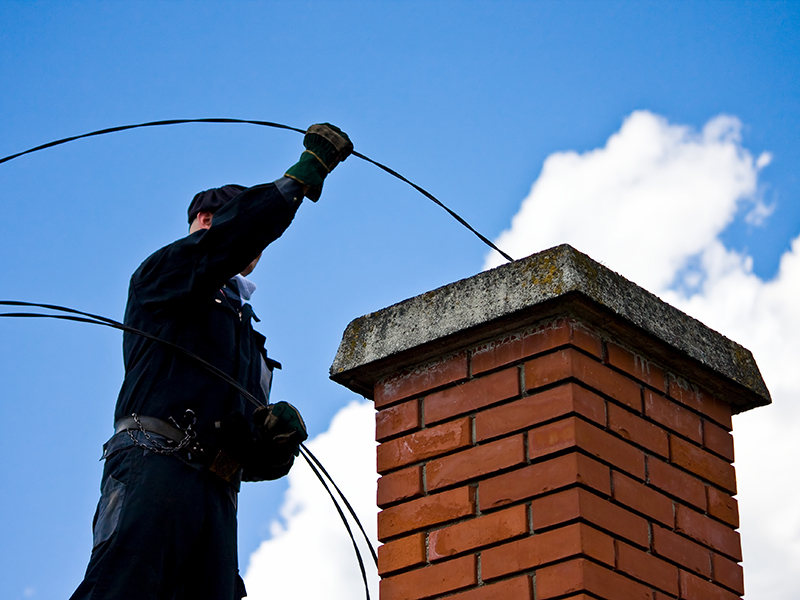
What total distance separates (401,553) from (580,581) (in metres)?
0.54

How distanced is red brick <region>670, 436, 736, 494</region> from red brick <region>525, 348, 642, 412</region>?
17 cm

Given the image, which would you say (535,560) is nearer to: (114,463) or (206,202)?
(114,463)

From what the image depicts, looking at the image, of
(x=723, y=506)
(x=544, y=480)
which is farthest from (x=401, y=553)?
(x=723, y=506)

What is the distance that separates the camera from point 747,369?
2996 millimetres

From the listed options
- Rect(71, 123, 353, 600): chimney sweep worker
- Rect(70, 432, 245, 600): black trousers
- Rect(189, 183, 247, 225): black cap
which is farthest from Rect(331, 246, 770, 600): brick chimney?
Rect(189, 183, 247, 225): black cap

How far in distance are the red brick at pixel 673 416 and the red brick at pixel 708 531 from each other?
0.70 feet

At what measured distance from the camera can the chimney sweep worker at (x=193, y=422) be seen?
281 centimetres

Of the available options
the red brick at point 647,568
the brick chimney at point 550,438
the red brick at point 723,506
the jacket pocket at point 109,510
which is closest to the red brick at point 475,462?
the brick chimney at point 550,438

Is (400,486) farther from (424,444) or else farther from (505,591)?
(505,591)

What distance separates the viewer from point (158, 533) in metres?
2.81

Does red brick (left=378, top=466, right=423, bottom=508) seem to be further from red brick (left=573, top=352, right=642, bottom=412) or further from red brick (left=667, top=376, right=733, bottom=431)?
red brick (left=667, top=376, right=733, bottom=431)

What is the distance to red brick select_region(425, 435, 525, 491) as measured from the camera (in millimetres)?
2539

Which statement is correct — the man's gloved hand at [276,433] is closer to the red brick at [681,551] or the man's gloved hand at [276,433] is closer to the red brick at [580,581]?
the red brick at [580,581]

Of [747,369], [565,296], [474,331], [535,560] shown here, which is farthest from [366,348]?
[747,369]
